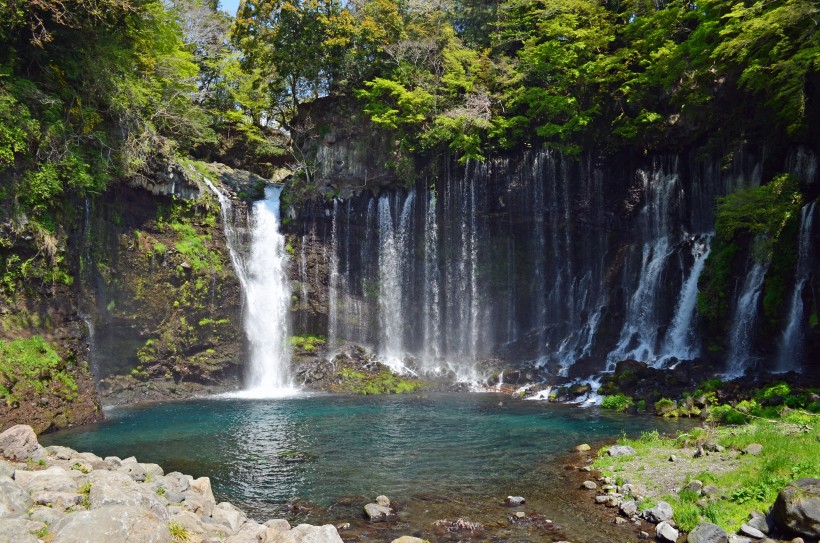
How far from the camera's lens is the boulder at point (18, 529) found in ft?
18.2

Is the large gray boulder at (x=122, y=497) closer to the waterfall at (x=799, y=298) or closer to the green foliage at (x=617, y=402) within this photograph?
the green foliage at (x=617, y=402)

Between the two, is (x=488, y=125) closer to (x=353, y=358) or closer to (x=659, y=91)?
(x=659, y=91)

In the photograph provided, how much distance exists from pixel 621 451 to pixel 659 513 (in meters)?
3.77

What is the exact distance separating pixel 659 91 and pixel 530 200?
7.87m

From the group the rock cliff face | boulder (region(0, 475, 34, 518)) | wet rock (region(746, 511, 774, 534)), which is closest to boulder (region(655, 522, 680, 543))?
wet rock (region(746, 511, 774, 534))

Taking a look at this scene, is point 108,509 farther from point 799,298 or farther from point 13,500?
point 799,298

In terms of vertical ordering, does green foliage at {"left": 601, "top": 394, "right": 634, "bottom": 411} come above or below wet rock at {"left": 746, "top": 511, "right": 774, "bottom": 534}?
below

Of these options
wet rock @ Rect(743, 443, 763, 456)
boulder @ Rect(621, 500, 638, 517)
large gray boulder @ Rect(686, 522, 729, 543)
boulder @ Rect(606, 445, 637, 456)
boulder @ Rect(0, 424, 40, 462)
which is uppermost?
boulder @ Rect(0, 424, 40, 462)

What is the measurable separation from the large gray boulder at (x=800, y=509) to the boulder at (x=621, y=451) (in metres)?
4.67

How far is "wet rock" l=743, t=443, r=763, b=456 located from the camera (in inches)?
424

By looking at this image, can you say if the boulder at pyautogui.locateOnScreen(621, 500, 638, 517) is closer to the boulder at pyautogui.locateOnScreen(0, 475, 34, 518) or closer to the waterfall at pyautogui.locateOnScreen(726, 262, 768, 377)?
the boulder at pyautogui.locateOnScreen(0, 475, 34, 518)

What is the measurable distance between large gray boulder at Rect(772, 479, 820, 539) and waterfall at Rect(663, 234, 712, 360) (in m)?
16.4

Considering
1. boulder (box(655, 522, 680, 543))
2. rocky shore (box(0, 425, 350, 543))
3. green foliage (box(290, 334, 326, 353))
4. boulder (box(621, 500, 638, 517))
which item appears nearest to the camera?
rocky shore (box(0, 425, 350, 543))

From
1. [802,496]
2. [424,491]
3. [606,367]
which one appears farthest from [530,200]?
[802,496]
